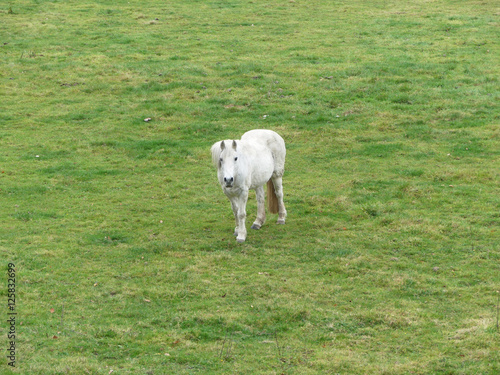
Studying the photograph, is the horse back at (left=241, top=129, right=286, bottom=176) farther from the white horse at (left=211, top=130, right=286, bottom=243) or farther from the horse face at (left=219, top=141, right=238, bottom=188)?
the horse face at (left=219, top=141, right=238, bottom=188)

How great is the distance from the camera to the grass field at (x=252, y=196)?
31.8ft

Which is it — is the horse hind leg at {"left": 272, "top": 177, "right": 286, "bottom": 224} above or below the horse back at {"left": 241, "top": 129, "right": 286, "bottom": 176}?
below

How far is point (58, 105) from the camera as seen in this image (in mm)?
22812

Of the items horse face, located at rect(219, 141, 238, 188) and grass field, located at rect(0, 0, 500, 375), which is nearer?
grass field, located at rect(0, 0, 500, 375)

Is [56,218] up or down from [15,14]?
down

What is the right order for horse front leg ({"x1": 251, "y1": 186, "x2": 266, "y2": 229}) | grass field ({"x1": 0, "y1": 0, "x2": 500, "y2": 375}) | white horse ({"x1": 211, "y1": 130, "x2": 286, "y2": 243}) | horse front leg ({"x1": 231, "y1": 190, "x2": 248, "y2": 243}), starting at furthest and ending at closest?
1. horse front leg ({"x1": 251, "y1": 186, "x2": 266, "y2": 229})
2. horse front leg ({"x1": 231, "y1": 190, "x2": 248, "y2": 243})
3. white horse ({"x1": 211, "y1": 130, "x2": 286, "y2": 243})
4. grass field ({"x1": 0, "y1": 0, "x2": 500, "y2": 375})

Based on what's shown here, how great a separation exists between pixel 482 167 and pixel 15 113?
14728 mm

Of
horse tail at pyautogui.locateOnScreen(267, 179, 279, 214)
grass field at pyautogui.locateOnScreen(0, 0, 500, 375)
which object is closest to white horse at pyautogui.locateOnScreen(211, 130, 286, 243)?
horse tail at pyautogui.locateOnScreen(267, 179, 279, 214)

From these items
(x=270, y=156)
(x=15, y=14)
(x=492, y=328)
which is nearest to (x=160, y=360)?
(x=492, y=328)

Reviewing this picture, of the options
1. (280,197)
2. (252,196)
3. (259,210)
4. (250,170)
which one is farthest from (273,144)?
(252,196)

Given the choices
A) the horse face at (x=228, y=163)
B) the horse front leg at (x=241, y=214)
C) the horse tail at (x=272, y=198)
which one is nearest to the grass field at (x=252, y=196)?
the horse front leg at (x=241, y=214)

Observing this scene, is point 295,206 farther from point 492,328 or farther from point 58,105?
point 58,105

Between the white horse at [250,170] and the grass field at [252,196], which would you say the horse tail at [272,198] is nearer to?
the white horse at [250,170]

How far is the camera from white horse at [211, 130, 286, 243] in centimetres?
1293
